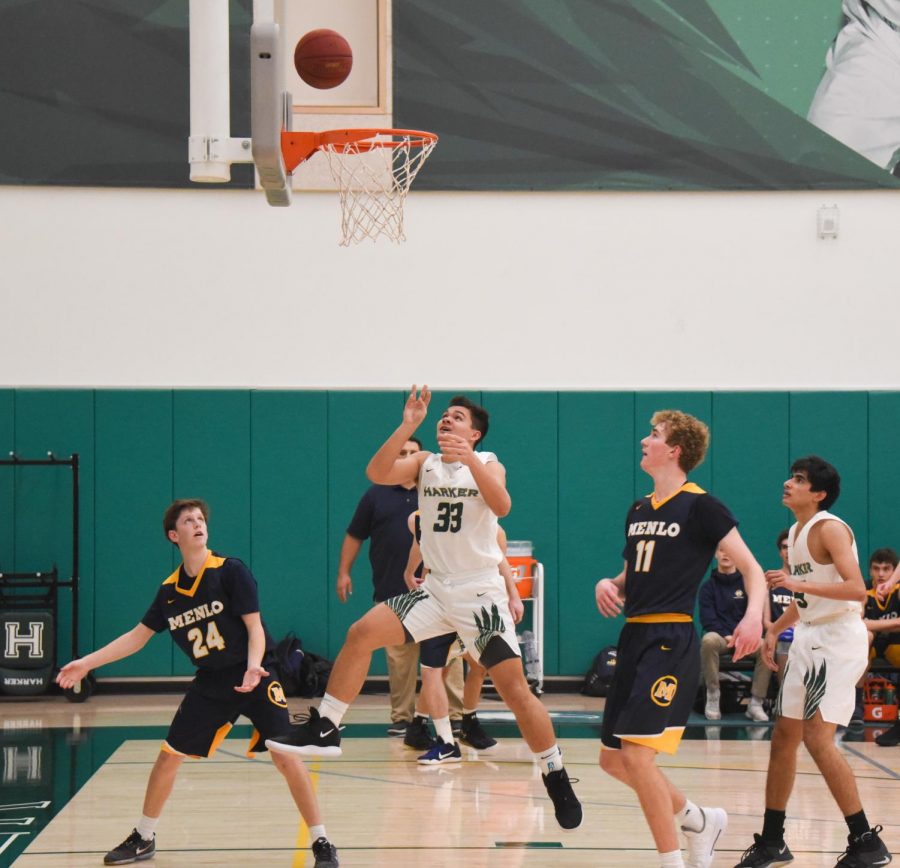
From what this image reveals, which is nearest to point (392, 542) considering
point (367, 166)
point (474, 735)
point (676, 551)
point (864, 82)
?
point (474, 735)

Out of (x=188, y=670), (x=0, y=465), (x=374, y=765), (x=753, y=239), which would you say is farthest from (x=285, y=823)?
(x=753, y=239)

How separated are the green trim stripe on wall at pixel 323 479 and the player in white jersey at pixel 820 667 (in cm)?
566

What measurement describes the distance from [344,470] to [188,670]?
2.30m

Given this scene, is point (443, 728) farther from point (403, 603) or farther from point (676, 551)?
point (676, 551)

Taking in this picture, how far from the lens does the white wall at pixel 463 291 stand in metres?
12.2

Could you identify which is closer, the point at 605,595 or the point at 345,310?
the point at 605,595

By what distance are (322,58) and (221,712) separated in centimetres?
382

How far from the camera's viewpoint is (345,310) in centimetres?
1238

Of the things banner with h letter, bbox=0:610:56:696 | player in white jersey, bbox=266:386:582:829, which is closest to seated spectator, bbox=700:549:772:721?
player in white jersey, bbox=266:386:582:829

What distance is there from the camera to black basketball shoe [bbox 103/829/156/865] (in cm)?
645

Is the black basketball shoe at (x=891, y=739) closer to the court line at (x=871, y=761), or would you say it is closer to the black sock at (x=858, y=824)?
the court line at (x=871, y=761)

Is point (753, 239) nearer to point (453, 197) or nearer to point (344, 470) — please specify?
point (453, 197)

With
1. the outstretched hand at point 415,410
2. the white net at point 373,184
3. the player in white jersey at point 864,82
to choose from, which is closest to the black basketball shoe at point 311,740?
the outstretched hand at point 415,410

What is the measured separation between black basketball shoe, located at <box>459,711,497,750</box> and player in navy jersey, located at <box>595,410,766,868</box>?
11.2 feet
